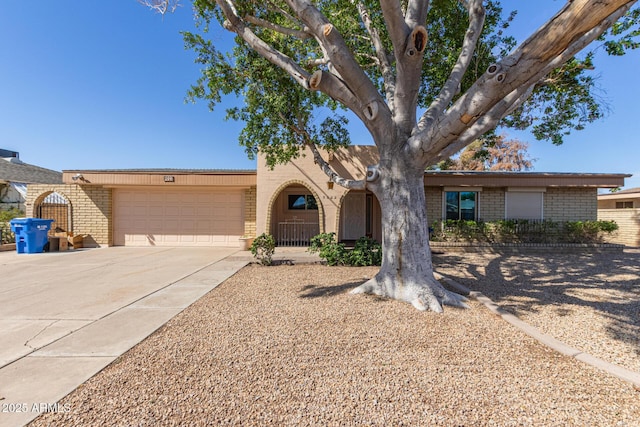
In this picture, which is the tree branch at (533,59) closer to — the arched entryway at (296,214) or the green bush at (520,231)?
the green bush at (520,231)

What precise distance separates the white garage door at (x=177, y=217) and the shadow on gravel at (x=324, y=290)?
24.8 ft

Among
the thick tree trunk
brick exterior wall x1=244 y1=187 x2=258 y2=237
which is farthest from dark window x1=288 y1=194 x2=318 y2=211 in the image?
the thick tree trunk

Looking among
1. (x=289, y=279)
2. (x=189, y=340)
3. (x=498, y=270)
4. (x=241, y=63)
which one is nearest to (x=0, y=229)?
(x=241, y=63)

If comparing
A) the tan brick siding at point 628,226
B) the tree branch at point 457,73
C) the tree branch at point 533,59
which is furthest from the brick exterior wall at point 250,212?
the tan brick siding at point 628,226

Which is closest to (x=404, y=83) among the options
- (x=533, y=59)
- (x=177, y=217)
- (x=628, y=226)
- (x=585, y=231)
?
(x=533, y=59)

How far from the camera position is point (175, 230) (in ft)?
41.5

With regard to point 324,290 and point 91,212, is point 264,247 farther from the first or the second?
point 91,212

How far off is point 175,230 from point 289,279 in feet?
27.3

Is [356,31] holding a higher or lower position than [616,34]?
higher

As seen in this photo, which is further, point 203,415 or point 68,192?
point 68,192

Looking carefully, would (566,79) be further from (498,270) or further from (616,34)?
(498,270)

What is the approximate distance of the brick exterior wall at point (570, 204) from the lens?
12.9m

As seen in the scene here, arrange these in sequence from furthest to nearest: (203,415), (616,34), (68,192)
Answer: (68,192), (616,34), (203,415)

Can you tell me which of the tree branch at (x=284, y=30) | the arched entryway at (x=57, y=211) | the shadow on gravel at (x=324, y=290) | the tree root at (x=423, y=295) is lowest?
the shadow on gravel at (x=324, y=290)
